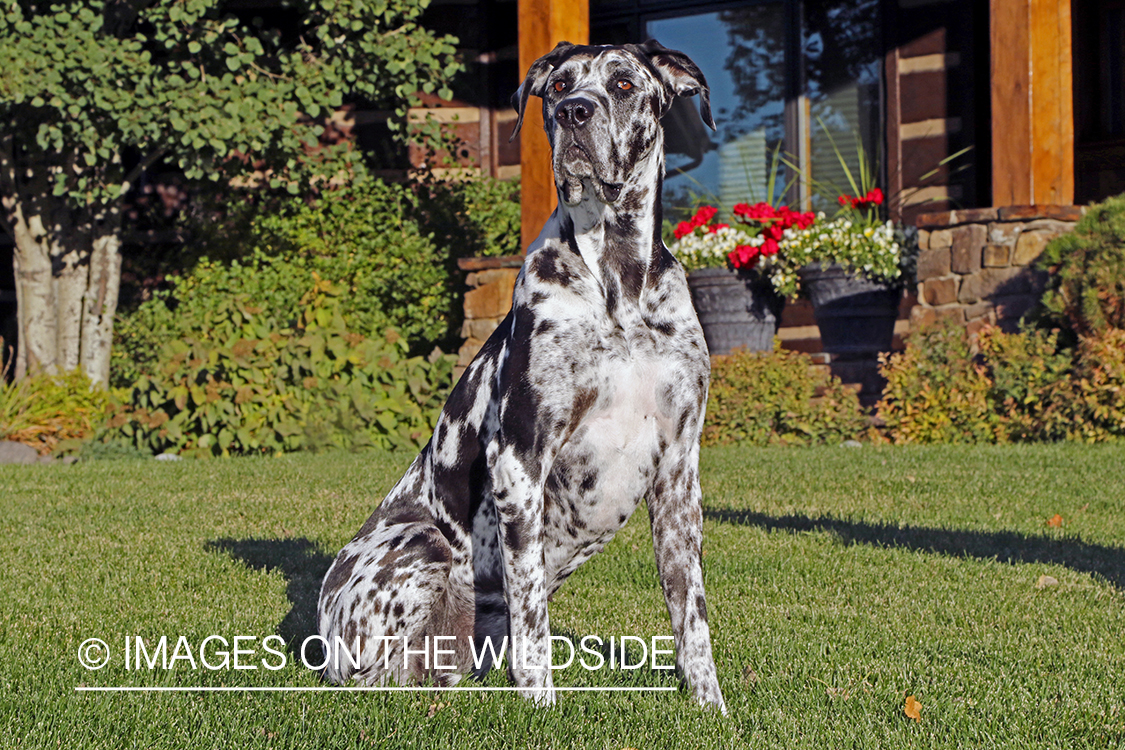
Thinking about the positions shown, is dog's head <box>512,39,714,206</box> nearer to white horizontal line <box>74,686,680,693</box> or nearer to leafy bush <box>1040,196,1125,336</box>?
white horizontal line <box>74,686,680,693</box>

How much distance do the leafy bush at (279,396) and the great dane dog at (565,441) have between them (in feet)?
17.7

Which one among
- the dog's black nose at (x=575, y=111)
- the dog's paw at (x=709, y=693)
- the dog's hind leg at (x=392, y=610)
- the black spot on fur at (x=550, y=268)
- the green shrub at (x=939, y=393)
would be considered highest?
the dog's black nose at (x=575, y=111)

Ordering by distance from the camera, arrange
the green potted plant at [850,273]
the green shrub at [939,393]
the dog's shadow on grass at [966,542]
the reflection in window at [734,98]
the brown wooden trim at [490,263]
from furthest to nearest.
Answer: the reflection in window at [734,98], the green potted plant at [850,273], the brown wooden trim at [490,263], the green shrub at [939,393], the dog's shadow on grass at [966,542]

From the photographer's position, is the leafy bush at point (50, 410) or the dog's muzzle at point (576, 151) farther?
the leafy bush at point (50, 410)

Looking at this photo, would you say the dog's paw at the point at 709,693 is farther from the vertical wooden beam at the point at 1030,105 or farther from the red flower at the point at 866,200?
the red flower at the point at 866,200

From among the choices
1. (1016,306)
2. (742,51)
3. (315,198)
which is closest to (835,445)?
(1016,306)

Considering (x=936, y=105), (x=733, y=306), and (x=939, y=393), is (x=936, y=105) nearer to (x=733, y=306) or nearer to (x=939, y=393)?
(x=733, y=306)

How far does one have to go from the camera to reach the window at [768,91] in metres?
10.7

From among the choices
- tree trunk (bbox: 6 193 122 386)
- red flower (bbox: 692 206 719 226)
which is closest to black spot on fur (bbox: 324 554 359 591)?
red flower (bbox: 692 206 719 226)

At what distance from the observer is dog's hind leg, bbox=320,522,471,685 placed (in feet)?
9.62

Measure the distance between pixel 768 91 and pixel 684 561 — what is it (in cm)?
895

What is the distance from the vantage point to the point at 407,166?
11.1 metres

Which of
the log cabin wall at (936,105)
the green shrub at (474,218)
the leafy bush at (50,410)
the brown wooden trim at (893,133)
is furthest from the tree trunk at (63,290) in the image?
the log cabin wall at (936,105)

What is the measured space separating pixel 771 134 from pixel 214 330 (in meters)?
5.76
